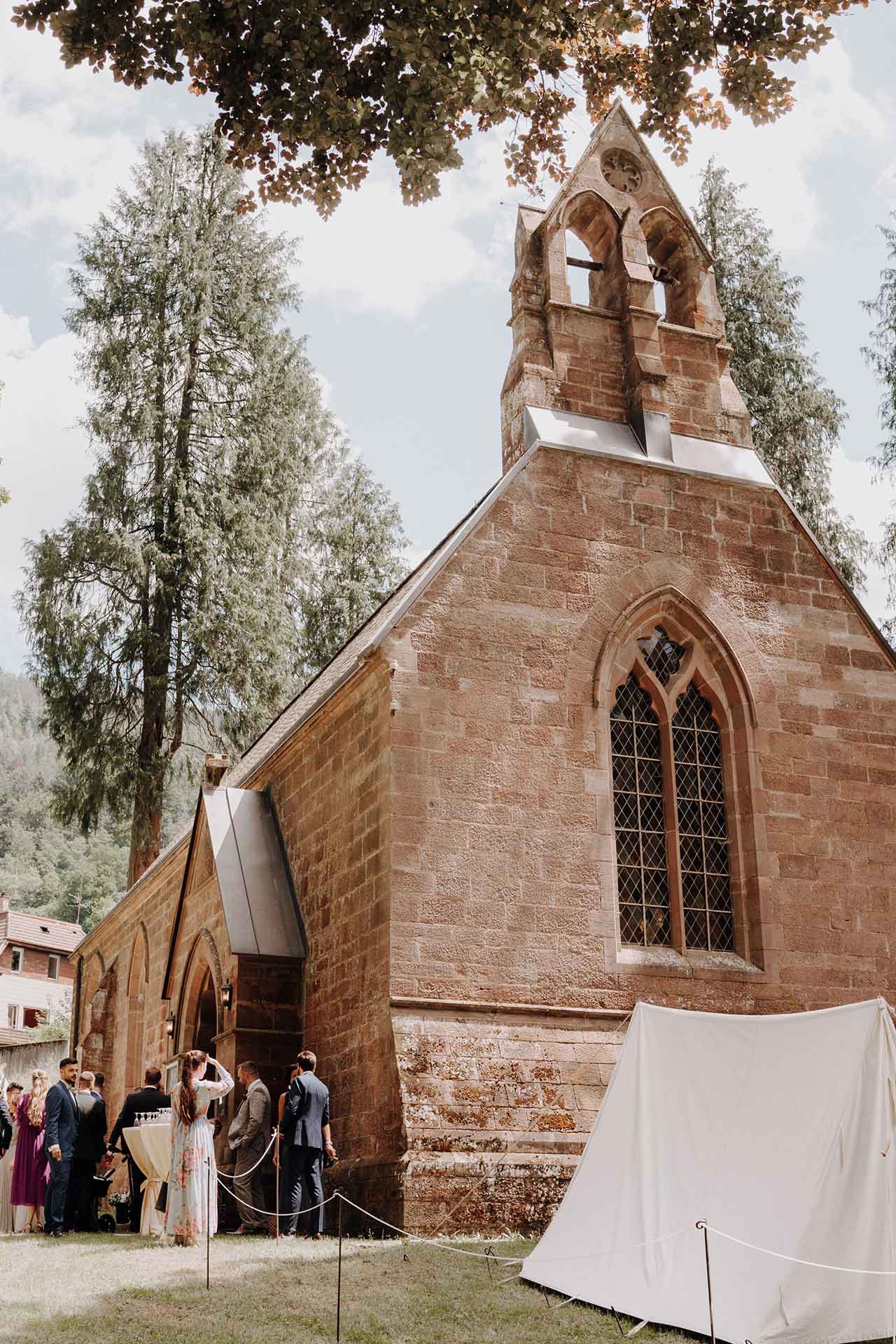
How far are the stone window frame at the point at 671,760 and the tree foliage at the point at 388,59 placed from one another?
19.7 ft

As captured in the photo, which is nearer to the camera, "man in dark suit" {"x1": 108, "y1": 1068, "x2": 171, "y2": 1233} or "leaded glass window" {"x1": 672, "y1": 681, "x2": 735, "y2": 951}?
"man in dark suit" {"x1": 108, "y1": 1068, "x2": 171, "y2": 1233}

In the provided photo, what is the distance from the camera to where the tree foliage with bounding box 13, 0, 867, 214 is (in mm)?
7703

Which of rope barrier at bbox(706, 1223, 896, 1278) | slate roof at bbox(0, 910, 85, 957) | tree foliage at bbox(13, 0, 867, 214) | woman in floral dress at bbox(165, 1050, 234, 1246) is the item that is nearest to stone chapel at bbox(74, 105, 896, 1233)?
woman in floral dress at bbox(165, 1050, 234, 1246)

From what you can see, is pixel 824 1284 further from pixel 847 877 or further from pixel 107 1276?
pixel 847 877

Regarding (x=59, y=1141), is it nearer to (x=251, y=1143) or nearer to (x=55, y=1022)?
(x=251, y=1143)

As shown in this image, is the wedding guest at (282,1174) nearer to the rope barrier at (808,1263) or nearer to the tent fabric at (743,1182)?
the tent fabric at (743,1182)

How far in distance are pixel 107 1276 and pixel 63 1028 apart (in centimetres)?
5332

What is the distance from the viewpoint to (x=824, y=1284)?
302 inches

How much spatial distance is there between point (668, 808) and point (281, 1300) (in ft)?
22.1

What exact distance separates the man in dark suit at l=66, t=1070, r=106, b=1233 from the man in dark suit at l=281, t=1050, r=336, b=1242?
211 cm

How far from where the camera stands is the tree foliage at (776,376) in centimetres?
2842

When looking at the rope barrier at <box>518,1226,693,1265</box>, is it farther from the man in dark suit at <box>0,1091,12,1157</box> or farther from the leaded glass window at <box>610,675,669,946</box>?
the man in dark suit at <box>0,1091,12,1157</box>

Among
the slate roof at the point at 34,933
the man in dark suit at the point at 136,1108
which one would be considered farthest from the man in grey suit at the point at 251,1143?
the slate roof at the point at 34,933

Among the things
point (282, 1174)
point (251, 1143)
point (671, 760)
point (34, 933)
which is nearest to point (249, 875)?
point (251, 1143)
